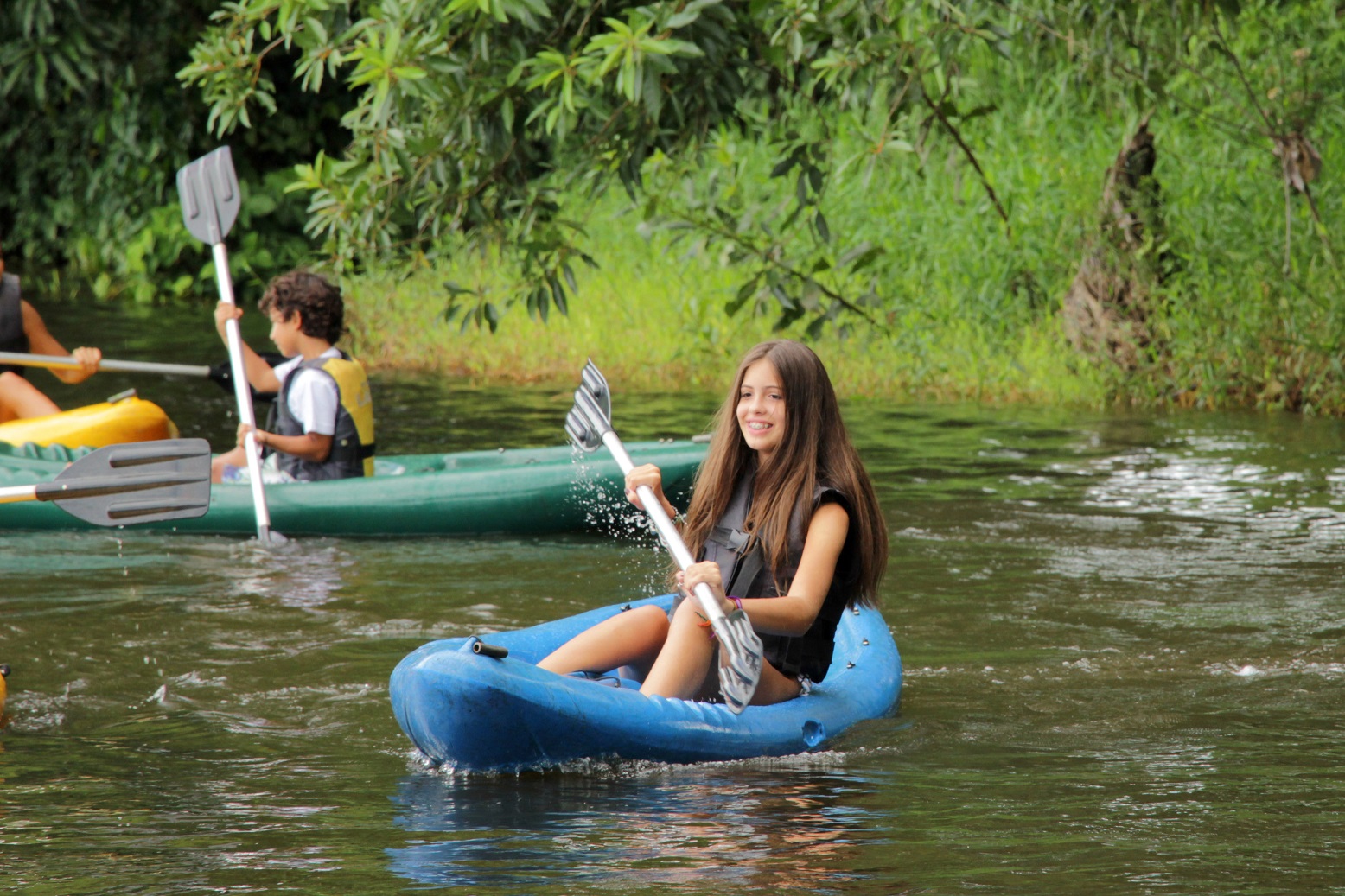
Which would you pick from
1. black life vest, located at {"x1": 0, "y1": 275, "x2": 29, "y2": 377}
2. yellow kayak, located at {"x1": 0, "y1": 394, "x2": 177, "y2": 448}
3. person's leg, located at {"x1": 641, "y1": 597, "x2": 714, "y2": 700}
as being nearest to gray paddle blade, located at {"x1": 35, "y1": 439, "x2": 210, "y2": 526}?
person's leg, located at {"x1": 641, "y1": 597, "x2": 714, "y2": 700}

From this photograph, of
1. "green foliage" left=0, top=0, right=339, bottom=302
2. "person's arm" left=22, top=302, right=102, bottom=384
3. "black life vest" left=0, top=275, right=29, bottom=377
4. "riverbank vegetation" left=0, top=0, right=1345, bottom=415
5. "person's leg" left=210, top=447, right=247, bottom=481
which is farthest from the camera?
"green foliage" left=0, top=0, right=339, bottom=302

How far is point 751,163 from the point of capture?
1249 centimetres

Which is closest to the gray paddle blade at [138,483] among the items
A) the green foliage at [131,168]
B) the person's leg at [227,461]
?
the person's leg at [227,461]

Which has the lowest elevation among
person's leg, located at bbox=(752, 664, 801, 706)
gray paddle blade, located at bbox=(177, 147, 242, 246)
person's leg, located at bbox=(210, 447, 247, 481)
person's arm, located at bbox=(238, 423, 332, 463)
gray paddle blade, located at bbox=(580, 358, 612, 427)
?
person's leg, located at bbox=(752, 664, 801, 706)

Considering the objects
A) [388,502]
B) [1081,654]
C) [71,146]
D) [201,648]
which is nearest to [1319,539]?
[1081,654]

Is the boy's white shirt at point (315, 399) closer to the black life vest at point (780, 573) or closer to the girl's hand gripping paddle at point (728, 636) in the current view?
the girl's hand gripping paddle at point (728, 636)

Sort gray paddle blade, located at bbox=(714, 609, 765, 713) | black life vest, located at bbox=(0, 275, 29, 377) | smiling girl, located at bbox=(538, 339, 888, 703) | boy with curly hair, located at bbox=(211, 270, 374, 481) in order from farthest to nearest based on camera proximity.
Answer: black life vest, located at bbox=(0, 275, 29, 377)
boy with curly hair, located at bbox=(211, 270, 374, 481)
smiling girl, located at bbox=(538, 339, 888, 703)
gray paddle blade, located at bbox=(714, 609, 765, 713)

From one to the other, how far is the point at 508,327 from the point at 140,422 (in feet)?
16.8

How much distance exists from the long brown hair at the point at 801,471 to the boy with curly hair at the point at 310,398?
2.71m

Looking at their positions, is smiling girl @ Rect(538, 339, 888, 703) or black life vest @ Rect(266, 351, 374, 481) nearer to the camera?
smiling girl @ Rect(538, 339, 888, 703)

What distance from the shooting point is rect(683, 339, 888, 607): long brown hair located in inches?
142

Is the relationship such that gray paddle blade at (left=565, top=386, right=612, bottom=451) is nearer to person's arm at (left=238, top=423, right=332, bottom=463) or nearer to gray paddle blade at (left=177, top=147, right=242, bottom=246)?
person's arm at (left=238, top=423, right=332, bottom=463)

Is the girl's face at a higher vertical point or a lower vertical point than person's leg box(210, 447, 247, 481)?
higher

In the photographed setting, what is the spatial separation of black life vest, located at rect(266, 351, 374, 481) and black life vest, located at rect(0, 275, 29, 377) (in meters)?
1.33
